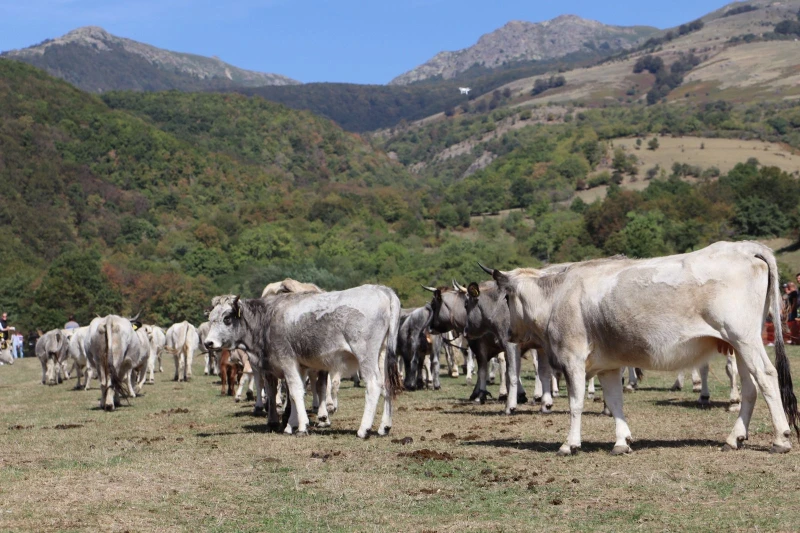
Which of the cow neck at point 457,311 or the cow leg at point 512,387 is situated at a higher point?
the cow neck at point 457,311

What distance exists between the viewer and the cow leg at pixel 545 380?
728 inches

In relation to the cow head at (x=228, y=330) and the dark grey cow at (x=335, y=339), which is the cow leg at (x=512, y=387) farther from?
the cow head at (x=228, y=330)

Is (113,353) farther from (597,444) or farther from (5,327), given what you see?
(5,327)

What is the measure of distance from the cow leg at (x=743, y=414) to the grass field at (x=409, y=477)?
202 mm

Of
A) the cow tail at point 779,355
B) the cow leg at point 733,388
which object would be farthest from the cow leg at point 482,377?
the cow tail at point 779,355

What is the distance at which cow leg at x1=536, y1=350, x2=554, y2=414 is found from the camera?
728 inches

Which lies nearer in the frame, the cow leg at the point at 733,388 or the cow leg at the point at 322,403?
the cow leg at the point at 322,403

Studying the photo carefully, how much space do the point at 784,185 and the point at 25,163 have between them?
111 m

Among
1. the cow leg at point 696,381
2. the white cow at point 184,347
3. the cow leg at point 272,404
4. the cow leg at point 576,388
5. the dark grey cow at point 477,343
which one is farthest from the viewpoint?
the white cow at point 184,347

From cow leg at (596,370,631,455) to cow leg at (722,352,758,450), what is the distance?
1.22 metres

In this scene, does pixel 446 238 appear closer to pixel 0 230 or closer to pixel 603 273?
pixel 0 230

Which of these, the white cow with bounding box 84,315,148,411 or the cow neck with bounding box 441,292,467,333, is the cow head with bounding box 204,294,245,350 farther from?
the cow neck with bounding box 441,292,467,333

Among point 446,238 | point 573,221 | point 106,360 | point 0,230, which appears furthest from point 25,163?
point 106,360

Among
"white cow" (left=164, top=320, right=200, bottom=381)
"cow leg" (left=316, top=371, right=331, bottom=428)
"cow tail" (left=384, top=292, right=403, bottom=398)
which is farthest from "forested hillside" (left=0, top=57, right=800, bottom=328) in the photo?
"cow tail" (left=384, top=292, right=403, bottom=398)
